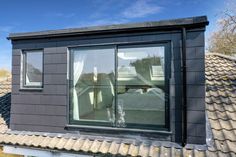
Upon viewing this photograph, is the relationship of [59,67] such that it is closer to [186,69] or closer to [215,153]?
[186,69]

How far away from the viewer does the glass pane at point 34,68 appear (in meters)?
4.47

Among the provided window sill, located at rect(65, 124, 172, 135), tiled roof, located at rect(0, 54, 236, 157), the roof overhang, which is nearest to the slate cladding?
tiled roof, located at rect(0, 54, 236, 157)


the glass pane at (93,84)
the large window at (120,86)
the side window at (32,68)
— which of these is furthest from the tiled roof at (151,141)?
the side window at (32,68)

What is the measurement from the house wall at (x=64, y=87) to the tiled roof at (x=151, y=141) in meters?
0.21

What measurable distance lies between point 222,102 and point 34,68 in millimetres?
4052

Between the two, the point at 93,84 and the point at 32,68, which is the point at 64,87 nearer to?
the point at 93,84

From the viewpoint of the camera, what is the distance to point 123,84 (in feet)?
12.9

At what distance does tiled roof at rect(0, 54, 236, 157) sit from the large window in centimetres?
33

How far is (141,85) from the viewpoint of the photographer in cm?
389

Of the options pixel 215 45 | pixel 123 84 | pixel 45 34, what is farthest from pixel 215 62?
pixel 215 45

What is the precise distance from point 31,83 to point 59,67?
2.70 feet

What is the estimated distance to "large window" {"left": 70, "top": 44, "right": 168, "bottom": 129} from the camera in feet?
12.3

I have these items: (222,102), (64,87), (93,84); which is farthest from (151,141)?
(64,87)

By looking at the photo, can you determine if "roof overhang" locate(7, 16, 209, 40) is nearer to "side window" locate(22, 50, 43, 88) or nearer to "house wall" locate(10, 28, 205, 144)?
"house wall" locate(10, 28, 205, 144)
